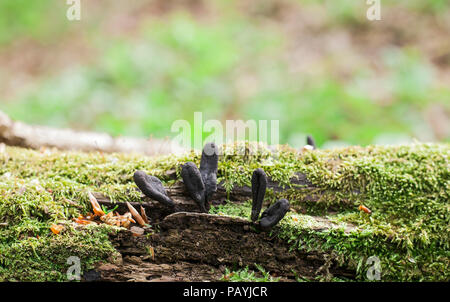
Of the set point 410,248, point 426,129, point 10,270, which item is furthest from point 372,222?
point 426,129

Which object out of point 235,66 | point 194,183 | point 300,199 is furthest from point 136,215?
point 235,66

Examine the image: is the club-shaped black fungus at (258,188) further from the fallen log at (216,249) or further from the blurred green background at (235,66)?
the blurred green background at (235,66)

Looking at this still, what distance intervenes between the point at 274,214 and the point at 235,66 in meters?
5.85

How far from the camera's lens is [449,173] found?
280 centimetres

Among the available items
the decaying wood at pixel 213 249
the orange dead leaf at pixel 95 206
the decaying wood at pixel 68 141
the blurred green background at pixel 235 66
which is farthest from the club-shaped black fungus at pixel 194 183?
the blurred green background at pixel 235 66

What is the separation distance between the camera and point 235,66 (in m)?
7.79

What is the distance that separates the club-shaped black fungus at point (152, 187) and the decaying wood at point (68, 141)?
0.86 metres

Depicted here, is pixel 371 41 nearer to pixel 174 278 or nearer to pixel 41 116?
pixel 41 116

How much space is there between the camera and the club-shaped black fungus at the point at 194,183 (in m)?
2.39

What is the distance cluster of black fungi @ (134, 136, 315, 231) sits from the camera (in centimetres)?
230

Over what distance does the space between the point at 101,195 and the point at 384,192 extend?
6.42 ft

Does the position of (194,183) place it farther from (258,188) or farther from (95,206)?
(95,206)

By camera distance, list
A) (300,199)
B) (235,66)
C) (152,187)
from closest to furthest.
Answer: (152,187) < (300,199) < (235,66)

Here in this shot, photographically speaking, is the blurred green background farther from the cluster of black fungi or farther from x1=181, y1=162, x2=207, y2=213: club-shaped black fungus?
x1=181, y1=162, x2=207, y2=213: club-shaped black fungus
